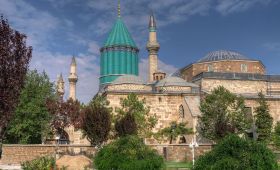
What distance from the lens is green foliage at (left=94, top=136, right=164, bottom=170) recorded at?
1209 centimetres

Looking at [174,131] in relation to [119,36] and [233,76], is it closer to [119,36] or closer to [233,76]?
[233,76]

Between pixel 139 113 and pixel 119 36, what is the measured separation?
1565cm

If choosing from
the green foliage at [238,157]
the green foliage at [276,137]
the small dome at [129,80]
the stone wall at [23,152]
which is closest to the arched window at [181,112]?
the small dome at [129,80]

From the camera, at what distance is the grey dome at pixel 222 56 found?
35594 mm

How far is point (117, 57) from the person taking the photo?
39688 mm

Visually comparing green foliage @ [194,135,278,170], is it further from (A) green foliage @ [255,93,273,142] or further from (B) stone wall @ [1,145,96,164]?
(A) green foliage @ [255,93,273,142]

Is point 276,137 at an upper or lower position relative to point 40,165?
upper

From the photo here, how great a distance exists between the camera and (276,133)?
27.2 m

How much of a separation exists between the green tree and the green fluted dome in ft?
43.0

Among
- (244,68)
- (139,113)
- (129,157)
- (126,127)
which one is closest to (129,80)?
(139,113)

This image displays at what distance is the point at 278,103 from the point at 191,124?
8554 mm

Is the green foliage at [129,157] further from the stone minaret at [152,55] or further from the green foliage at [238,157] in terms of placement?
the stone minaret at [152,55]

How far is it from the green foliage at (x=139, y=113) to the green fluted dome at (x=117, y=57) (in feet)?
38.5

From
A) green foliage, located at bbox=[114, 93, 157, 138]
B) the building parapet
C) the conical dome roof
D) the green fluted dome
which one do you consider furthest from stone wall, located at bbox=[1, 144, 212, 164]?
the conical dome roof
